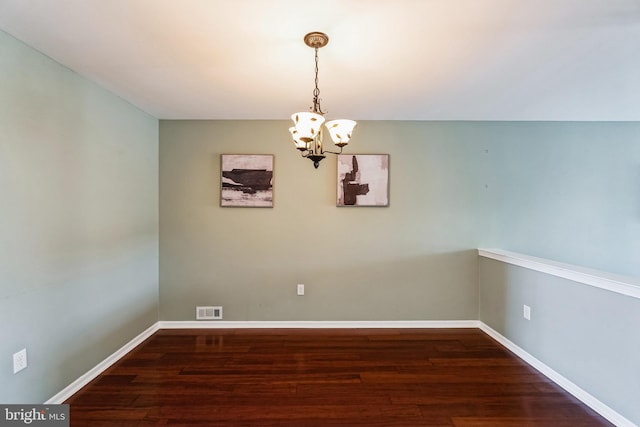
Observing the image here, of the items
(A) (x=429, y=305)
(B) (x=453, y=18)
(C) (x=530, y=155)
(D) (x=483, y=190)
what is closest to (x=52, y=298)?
(B) (x=453, y=18)

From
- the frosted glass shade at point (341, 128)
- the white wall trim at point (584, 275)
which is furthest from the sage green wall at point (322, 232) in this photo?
the frosted glass shade at point (341, 128)

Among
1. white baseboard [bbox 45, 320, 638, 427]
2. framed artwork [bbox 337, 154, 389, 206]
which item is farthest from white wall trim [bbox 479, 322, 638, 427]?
framed artwork [bbox 337, 154, 389, 206]

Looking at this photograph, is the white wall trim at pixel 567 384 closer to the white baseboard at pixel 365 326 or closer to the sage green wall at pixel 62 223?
the white baseboard at pixel 365 326

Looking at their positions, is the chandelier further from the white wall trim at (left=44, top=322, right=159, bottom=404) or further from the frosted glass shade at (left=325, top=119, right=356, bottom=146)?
the white wall trim at (left=44, top=322, right=159, bottom=404)

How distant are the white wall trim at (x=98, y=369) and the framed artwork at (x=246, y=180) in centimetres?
156

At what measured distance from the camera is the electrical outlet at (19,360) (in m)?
1.66

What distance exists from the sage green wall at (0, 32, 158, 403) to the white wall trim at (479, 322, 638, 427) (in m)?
3.61

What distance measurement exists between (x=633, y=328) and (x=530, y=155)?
207 cm

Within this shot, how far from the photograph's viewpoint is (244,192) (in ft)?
10.4

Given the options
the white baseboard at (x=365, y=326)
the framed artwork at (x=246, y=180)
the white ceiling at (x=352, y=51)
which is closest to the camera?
the white ceiling at (x=352, y=51)

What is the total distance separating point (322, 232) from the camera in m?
3.20

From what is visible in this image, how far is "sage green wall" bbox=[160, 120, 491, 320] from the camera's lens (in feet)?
10.4

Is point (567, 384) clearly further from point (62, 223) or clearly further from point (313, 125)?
point (62, 223)

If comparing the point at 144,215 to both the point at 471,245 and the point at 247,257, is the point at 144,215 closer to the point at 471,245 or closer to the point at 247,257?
the point at 247,257
